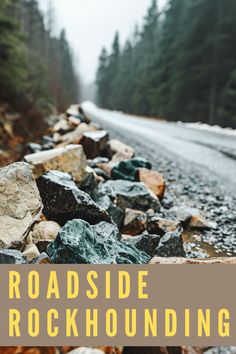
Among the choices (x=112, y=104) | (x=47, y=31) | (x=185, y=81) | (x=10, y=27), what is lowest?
(x=112, y=104)

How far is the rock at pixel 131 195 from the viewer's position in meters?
4.90

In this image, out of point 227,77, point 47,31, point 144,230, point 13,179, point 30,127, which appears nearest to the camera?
point 13,179

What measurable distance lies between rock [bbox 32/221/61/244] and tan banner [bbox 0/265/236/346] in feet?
3.26

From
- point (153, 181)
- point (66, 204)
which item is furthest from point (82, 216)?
point (153, 181)

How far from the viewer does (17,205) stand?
129 inches

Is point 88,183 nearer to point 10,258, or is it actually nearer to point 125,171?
point 125,171

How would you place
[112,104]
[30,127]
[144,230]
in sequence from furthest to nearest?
1. [112,104]
2. [30,127]
3. [144,230]

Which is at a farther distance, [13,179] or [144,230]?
[144,230]

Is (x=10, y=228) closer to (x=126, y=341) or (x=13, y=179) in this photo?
(x=13, y=179)

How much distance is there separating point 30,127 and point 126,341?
36.0ft

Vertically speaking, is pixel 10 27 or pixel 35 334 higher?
pixel 10 27

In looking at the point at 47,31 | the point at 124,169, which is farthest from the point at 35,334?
the point at 47,31

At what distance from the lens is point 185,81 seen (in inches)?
1027

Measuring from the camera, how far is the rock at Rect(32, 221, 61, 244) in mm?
3473
